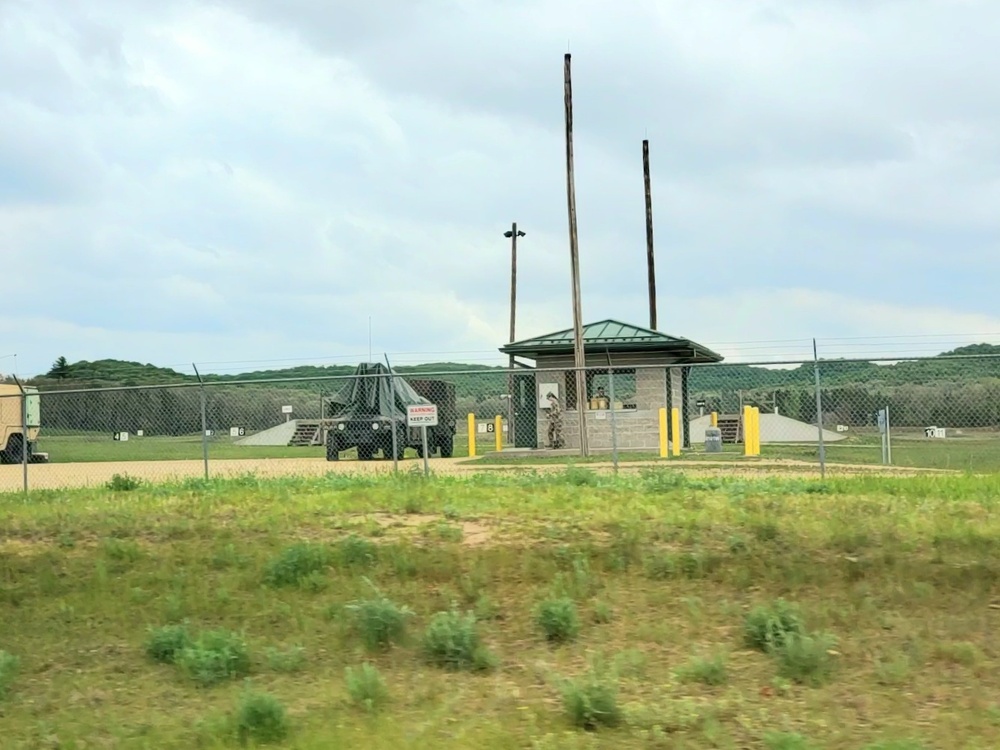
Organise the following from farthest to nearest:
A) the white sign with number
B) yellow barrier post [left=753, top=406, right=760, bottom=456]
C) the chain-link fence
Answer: yellow barrier post [left=753, top=406, right=760, bottom=456] < the chain-link fence < the white sign with number

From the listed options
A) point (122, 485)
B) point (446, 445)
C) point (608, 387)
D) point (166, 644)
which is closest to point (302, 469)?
point (122, 485)

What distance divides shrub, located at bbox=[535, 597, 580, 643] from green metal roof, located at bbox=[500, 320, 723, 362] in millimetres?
25967

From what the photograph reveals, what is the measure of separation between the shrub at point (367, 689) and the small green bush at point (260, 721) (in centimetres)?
44

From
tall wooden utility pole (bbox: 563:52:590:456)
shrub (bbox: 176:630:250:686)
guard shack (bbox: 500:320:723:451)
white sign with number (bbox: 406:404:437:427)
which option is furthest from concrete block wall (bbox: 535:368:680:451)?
shrub (bbox: 176:630:250:686)

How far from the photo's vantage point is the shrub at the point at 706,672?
6.18 metres

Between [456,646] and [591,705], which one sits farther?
[456,646]

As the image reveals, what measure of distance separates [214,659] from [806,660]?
356 centimetres

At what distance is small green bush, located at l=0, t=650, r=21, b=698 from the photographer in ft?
21.6

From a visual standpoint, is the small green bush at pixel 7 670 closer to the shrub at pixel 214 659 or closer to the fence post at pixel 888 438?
the shrub at pixel 214 659

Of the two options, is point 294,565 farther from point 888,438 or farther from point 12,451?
point 12,451

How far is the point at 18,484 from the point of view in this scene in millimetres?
21188

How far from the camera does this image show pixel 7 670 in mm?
6785

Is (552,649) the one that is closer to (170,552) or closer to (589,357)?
(170,552)

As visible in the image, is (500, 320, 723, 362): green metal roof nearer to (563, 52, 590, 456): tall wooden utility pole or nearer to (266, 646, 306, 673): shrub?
(563, 52, 590, 456): tall wooden utility pole
